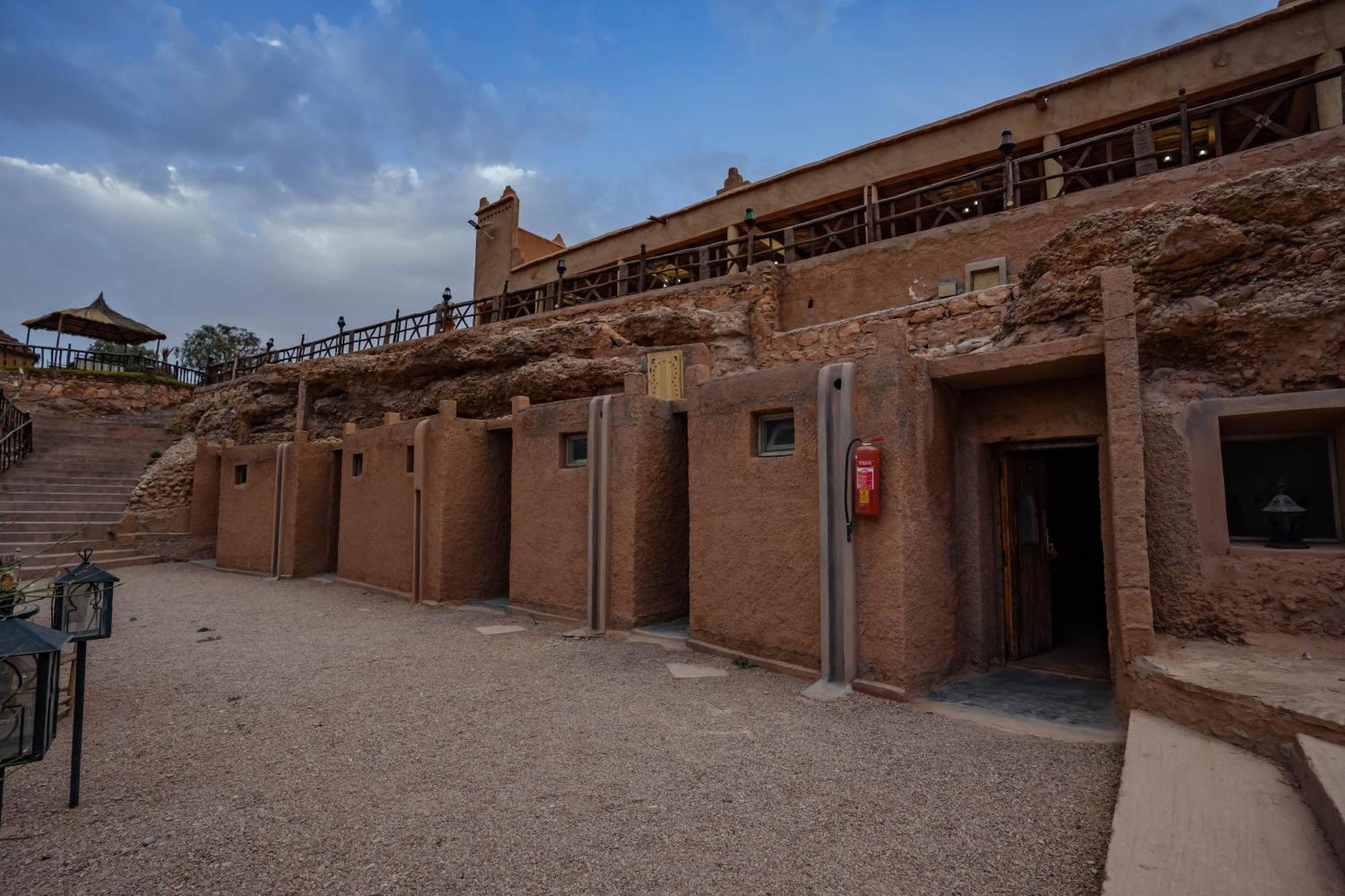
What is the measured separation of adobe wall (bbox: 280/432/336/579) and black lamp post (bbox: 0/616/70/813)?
12591 mm

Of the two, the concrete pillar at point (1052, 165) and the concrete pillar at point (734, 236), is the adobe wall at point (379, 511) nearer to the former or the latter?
the concrete pillar at point (734, 236)

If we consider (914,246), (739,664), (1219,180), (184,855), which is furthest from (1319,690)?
(914,246)

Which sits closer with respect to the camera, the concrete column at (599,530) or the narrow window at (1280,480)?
the narrow window at (1280,480)

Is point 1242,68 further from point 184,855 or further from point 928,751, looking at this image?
point 184,855

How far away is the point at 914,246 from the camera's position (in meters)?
12.0

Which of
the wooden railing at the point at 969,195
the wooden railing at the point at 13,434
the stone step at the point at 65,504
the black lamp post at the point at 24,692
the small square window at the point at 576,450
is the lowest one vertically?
the black lamp post at the point at 24,692

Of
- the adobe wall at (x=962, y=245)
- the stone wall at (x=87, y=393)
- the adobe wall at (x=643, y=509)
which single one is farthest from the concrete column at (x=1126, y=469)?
the stone wall at (x=87, y=393)

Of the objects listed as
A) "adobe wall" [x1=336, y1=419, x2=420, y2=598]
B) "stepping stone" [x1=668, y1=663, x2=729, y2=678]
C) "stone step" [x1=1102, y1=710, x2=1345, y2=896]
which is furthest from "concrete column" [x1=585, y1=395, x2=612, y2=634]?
"stone step" [x1=1102, y1=710, x2=1345, y2=896]

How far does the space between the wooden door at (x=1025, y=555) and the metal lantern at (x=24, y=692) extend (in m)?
7.76

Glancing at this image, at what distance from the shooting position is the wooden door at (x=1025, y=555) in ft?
23.0

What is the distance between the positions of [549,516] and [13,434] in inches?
803

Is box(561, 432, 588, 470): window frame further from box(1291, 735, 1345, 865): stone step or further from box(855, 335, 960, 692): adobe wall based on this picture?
box(1291, 735, 1345, 865): stone step

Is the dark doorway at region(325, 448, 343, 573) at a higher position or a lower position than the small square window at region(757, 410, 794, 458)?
lower

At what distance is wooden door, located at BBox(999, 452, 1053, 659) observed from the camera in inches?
276
